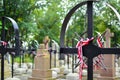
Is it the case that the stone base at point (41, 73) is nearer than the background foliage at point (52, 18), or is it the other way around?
the stone base at point (41, 73)

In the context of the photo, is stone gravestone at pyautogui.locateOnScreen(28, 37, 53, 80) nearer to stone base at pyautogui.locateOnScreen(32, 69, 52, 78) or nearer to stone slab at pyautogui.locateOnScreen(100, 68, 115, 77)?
stone base at pyautogui.locateOnScreen(32, 69, 52, 78)

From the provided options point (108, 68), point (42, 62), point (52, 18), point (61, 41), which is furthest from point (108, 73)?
point (52, 18)

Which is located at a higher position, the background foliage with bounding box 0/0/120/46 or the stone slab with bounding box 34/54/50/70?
the background foliage with bounding box 0/0/120/46

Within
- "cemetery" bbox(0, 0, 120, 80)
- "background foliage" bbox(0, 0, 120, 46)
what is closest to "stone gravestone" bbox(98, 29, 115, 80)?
"cemetery" bbox(0, 0, 120, 80)

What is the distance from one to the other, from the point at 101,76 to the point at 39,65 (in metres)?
2.60

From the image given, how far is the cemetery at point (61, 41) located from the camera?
12.5ft

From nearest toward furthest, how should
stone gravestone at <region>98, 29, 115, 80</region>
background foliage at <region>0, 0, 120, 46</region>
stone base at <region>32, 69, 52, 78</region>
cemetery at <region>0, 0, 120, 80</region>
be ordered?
1. cemetery at <region>0, 0, 120, 80</region>
2. stone gravestone at <region>98, 29, 115, 80</region>
3. stone base at <region>32, 69, 52, 78</region>
4. background foliage at <region>0, 0, 120, 46</region>

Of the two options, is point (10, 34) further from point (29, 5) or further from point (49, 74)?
point (49, 74)

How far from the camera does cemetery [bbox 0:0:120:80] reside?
3818 mm

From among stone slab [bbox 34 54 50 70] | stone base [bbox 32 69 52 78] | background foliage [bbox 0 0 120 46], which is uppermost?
background foliage [bbox 0 0 120 46]

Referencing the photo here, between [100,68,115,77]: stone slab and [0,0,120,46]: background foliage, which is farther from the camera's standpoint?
[0,0,120,46]: background foliage

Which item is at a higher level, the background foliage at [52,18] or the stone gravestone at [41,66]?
the background foliage at [52,18]

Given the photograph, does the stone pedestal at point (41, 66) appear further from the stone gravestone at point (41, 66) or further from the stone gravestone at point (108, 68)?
the stone gravestone at point (108, 68)

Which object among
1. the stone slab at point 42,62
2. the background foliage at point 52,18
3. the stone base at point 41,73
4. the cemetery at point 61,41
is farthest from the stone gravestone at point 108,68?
the background foliage at point 52,18
